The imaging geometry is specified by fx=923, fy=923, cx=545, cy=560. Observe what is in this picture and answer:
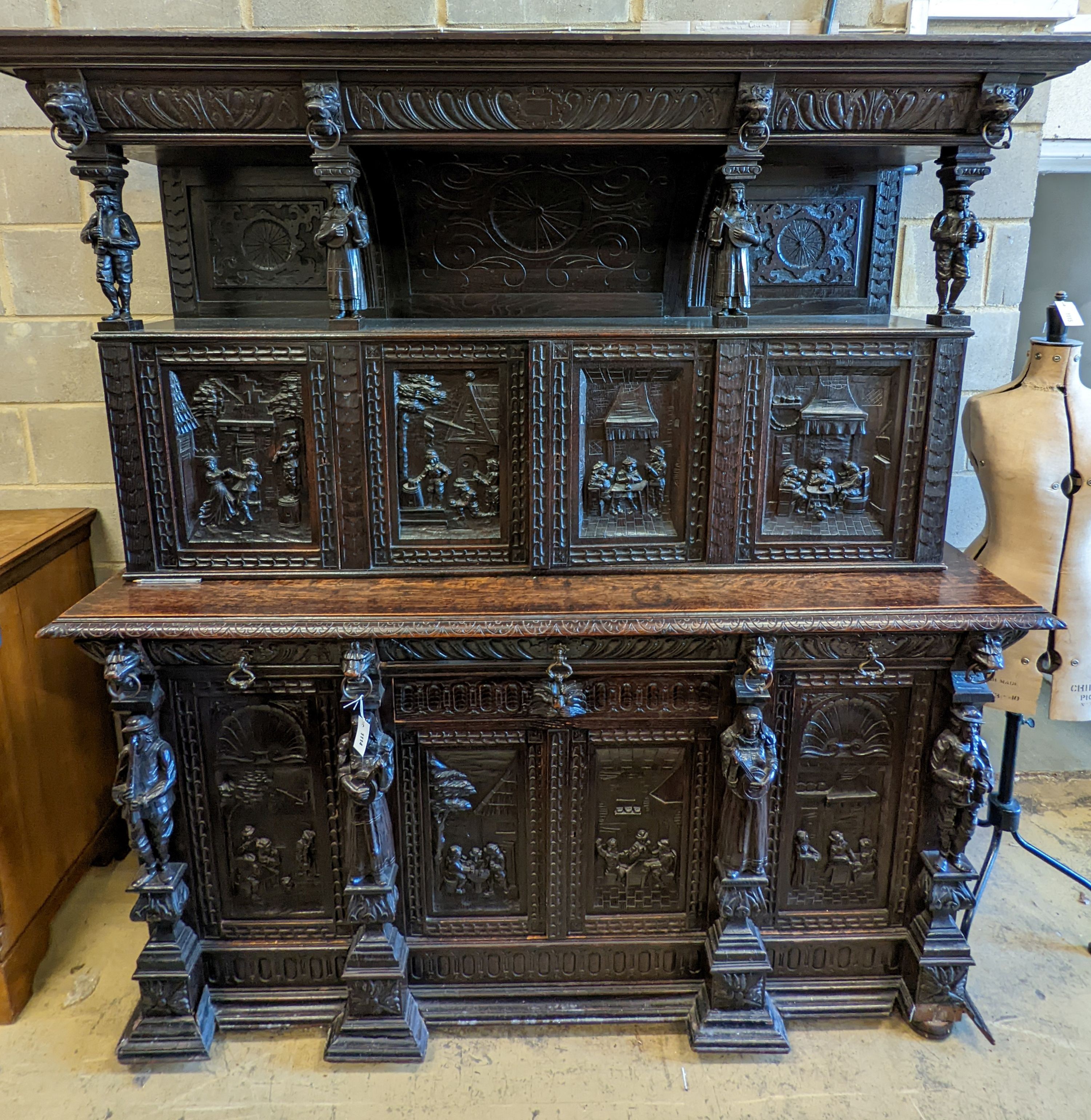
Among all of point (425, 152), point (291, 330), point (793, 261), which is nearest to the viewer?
point (291, 330)

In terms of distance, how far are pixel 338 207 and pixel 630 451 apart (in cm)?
84

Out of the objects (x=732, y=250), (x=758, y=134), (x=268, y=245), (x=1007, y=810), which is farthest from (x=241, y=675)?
(x=1007, y=810)

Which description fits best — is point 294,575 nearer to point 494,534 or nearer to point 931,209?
point 494,534

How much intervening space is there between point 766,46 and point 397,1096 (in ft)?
7.89

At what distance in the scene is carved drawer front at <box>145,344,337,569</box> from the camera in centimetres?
206

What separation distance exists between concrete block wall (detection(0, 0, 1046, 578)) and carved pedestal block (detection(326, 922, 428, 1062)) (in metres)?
1.43

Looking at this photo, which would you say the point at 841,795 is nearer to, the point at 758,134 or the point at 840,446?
the point at 840,446

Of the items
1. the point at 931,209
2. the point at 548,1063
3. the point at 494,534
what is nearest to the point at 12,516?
the point at 494,534

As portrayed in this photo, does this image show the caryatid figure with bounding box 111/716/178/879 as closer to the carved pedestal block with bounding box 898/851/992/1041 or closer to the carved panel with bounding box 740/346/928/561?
the carved panel with bounding box 740/346/928/561

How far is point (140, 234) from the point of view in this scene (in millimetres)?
2561

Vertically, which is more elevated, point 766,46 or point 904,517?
point 766,46

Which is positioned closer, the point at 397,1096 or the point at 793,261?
the point at 397,1096

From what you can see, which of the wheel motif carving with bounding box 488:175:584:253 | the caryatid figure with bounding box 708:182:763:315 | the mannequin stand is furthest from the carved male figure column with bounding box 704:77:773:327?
the mannequin stand

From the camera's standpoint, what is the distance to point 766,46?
1850 mm
